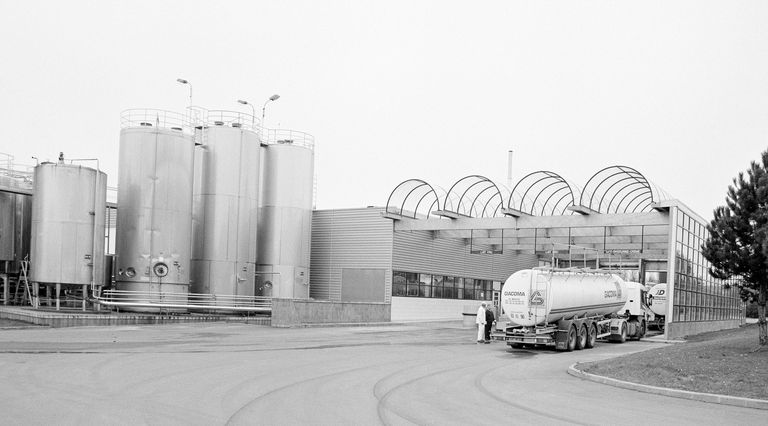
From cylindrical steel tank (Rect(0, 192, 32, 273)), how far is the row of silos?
18.8ft

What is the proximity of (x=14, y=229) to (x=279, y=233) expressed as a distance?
1310 cm

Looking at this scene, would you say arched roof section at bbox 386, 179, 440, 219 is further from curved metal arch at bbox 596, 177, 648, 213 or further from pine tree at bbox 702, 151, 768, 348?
pine tree at bbox 702, 151, 768, 348

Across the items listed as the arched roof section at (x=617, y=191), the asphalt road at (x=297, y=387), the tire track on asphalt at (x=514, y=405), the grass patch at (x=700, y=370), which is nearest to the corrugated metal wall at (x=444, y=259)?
the arched roof section at (x=617, y=191)

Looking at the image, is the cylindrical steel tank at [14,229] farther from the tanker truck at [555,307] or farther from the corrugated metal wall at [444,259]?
the tanker truck at [555,307]

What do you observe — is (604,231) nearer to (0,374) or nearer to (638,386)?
(638,386)

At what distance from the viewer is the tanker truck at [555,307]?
25.0 meters

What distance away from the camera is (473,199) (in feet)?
122

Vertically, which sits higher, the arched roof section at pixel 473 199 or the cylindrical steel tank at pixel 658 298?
the arched roof section at pixel 473 199

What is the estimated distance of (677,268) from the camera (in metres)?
32.3

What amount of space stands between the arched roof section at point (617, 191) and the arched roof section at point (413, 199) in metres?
8.20

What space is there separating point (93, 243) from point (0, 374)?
2053 cm

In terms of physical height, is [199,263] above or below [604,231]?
below

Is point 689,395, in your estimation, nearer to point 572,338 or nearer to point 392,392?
point 392,392

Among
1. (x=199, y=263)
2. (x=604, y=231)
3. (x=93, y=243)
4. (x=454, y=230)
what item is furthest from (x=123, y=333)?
(x=604, y=231)
